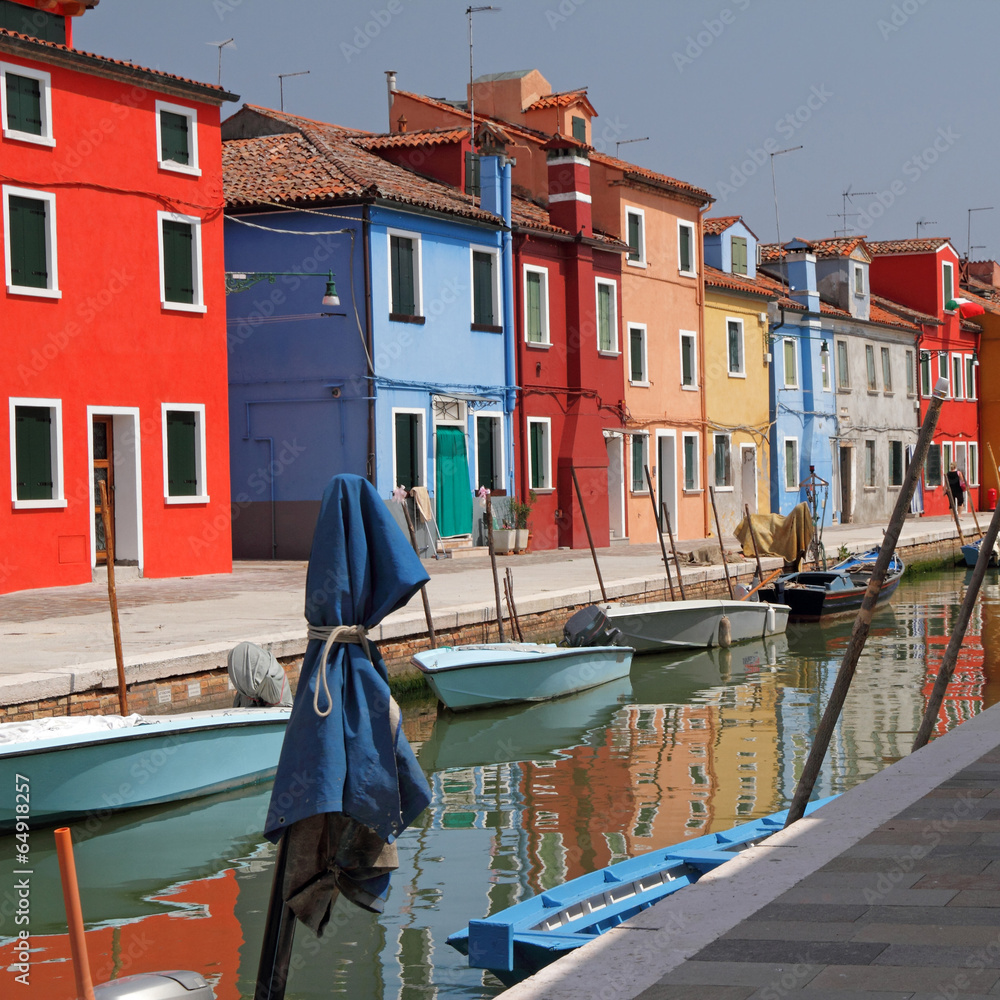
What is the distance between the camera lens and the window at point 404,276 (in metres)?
25.5

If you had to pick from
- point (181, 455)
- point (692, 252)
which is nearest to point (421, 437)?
point (181, 455)

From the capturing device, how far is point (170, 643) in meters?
13.8

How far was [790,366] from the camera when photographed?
4072cm

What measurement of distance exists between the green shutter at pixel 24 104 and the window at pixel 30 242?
84cm

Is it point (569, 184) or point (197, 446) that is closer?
point (197, 446)

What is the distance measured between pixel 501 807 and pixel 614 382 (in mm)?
21114

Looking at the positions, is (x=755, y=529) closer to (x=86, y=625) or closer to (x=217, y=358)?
(x=217, y=358)

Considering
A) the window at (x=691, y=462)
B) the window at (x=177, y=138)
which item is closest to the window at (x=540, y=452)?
the window at (x=691, y=462)

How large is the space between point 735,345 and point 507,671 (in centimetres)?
2343

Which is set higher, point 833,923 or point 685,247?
point 685,247

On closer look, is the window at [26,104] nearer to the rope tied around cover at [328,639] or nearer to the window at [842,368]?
the rope tied around cover at [328,639]

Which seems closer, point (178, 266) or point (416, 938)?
point (416, 938)


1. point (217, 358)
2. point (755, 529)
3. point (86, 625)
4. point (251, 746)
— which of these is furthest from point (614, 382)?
point (251, 746)

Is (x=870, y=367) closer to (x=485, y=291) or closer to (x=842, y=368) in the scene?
(x=842, y=368)
